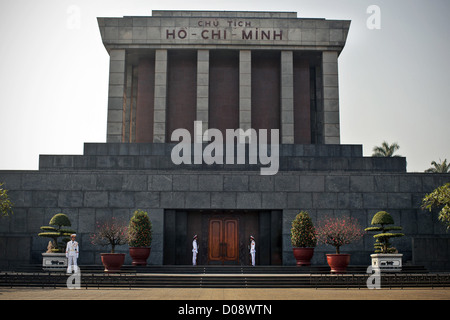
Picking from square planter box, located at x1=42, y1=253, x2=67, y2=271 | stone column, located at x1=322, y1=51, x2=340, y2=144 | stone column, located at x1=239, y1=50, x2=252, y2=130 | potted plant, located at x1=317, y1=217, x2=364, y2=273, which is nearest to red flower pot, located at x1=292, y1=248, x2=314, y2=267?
potted plant, located at x1=317, y1=217, x2=364, y2=273

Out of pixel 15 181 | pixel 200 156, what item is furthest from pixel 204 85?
pixel 15 181

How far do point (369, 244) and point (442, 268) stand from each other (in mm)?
3649

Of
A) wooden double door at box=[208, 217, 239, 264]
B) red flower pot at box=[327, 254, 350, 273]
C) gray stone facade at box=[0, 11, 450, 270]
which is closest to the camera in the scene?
red flower pot at box=[327, 254, 350, 273]

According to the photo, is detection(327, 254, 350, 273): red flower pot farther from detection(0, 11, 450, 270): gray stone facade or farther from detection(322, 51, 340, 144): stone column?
detection(322, 51, 340, 144): stone column

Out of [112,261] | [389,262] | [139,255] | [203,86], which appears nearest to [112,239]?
[112,261]

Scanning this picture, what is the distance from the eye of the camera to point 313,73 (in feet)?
135

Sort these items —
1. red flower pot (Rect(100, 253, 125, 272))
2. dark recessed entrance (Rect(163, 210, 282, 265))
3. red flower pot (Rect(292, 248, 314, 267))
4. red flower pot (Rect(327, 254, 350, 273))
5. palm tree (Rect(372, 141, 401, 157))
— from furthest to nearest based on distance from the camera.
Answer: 1. palm tree (Rect(372, 141, 401, 157))
2. dark recessed entrance (Rect(163, 210, 282, 265))
3. red flower pot (Rect(292, 248, 314, 267))
4. red flower pot (Rect(327, 254, 350, 273))
5. red flower pot (Rect(100, 253, 125, 272))

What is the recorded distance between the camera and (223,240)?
1205 inches

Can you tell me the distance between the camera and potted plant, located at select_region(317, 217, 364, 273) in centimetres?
2472

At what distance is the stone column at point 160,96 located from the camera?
3659 cm

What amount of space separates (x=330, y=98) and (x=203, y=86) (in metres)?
8.44

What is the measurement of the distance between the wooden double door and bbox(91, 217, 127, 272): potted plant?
4845 millimetres

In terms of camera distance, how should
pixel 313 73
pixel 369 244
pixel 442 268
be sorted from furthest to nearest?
pixel 313 73
pixel 369 244
pixel 442 268
